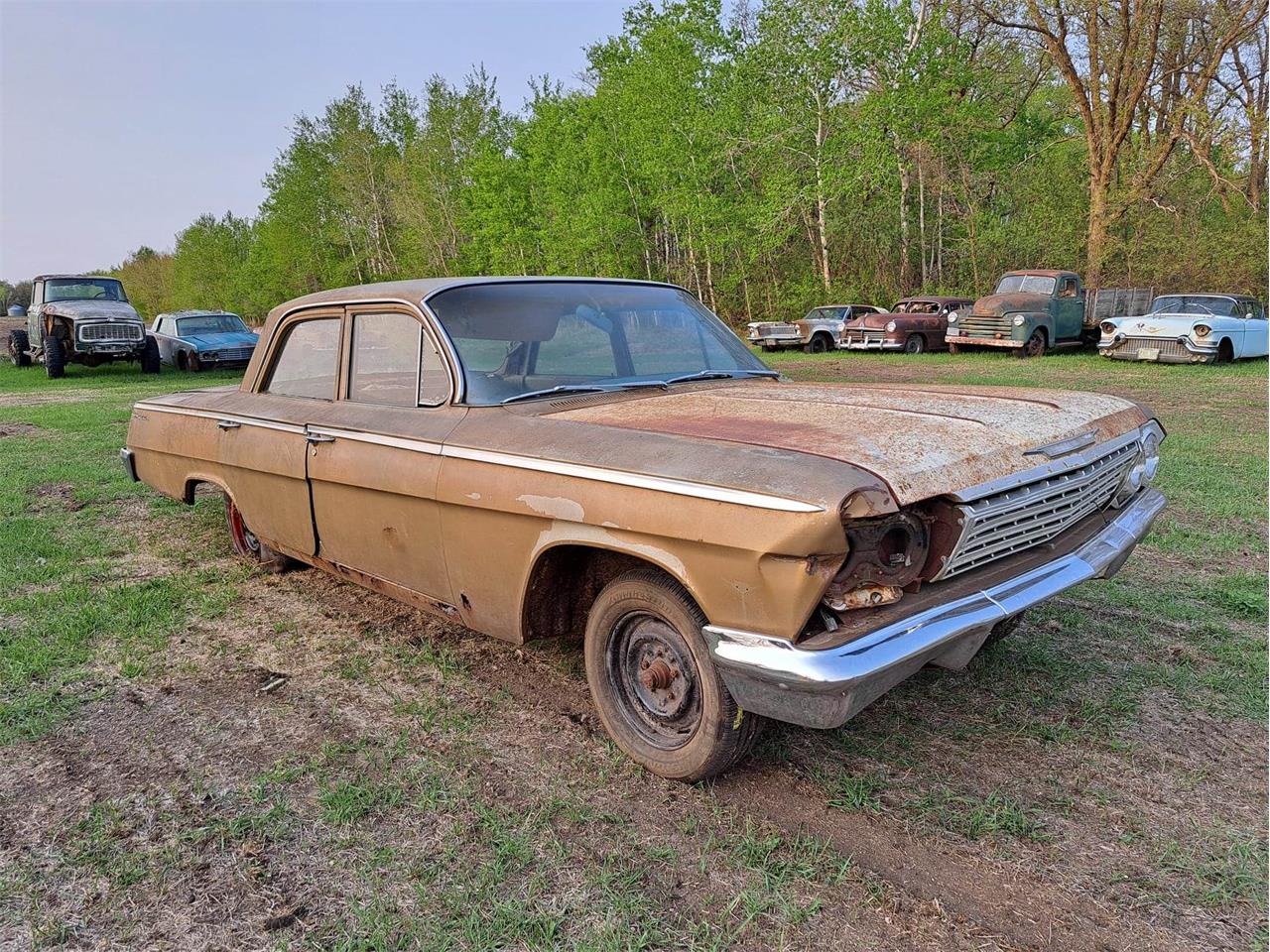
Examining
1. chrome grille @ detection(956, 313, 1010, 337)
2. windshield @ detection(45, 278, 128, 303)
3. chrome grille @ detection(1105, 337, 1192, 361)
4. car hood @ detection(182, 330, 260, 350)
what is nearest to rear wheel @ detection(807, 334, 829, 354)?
chrome grille @ detection(956, 313, 1010, 337)

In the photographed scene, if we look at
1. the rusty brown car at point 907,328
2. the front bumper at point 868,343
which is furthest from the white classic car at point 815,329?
the rusty brown car at point 907,328

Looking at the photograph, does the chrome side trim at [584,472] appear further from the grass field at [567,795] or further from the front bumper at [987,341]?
the front bumper at [987,341]

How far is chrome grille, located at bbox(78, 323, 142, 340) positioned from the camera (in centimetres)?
1730

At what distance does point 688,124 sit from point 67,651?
86.2ft

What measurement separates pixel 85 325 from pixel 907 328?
1876 cm

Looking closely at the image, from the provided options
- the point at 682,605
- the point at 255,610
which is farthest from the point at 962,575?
the point at 255,610

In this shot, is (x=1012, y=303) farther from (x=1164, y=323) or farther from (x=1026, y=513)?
(x=1026, y=513)

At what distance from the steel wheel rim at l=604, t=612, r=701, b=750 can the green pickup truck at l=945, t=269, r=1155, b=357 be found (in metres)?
17.6

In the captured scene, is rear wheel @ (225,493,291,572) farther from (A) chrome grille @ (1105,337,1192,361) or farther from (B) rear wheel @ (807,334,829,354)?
(B) rear wheel @ (807,334,829,354)

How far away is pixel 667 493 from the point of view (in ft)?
7.50

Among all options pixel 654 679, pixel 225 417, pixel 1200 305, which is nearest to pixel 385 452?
pixel 654 679

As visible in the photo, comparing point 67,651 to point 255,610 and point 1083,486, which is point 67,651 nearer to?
point 255,610

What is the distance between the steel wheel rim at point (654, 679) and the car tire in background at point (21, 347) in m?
23.9

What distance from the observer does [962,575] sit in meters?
2.41
